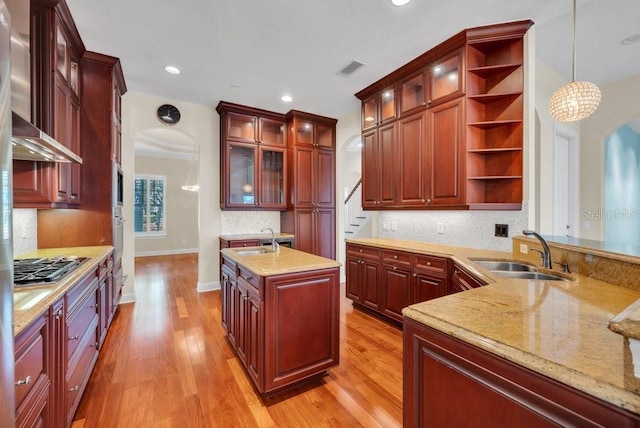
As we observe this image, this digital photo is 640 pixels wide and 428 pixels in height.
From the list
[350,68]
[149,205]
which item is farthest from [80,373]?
[149,205]

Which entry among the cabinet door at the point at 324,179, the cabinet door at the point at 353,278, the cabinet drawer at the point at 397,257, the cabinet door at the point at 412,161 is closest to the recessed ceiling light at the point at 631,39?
the cabinet door at the point at 412,161

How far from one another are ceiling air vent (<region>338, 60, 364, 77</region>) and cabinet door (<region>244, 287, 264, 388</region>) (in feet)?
9.15

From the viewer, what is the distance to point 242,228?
4871mm

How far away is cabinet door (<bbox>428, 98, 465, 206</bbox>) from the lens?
8.96ft

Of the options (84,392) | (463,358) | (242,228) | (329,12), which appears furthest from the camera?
(242,228)

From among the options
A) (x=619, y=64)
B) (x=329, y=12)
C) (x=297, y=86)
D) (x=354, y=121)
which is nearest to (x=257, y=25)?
(x=329, y=12)

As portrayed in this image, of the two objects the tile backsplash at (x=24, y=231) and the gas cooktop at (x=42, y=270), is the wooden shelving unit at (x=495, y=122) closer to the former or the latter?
the gas cooktop at (x=42, y=270)

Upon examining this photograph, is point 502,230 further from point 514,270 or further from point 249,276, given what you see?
point 249,276

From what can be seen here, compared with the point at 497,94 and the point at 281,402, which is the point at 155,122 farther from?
the point at 497,94

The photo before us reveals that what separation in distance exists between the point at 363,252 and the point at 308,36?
2.51 metres

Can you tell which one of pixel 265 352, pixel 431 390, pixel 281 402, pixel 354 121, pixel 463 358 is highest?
pixel 354 121

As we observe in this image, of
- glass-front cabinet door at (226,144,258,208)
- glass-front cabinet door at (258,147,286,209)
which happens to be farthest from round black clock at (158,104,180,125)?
glass-front cabinet door at (258,147,286,209)

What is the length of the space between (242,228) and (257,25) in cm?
322

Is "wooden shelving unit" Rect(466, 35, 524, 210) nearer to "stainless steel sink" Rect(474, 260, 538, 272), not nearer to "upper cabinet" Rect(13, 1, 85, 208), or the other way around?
"stainless steel sink" Rect(474, 260, 538, 272)
